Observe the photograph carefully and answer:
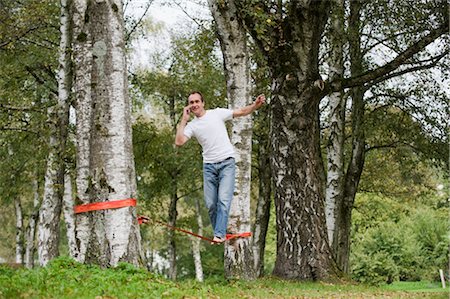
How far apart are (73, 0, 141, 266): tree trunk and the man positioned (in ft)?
5.03

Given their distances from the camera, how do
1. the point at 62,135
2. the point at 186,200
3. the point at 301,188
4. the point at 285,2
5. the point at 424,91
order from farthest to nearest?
the point at 186,200 → the point at 424,91 → the point at 62,135 → the point at 285,2 → the point at 301,188

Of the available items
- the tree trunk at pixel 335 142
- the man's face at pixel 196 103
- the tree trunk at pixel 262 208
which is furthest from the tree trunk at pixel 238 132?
the tree trunk at pixel 262 208

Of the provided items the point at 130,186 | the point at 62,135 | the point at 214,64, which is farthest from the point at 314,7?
the point at 214,64

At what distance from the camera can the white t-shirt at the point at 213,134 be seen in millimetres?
11102

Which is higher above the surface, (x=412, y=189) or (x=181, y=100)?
(x=181, y=100)

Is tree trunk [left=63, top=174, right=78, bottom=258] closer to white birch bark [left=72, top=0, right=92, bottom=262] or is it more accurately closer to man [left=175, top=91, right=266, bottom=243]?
man [left=175, top=91, right=266, bottom=243]

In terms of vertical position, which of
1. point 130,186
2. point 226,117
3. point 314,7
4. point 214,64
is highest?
point 214,64

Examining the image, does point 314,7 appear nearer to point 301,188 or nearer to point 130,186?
point 301,188

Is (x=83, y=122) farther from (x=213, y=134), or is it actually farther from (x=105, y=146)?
(x=213, y=134)

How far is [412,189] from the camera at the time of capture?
35625 millimetres

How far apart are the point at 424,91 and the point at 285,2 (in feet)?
28.7

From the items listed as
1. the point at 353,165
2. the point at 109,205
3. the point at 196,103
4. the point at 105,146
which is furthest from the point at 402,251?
the point at 105,146

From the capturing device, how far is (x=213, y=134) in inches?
437

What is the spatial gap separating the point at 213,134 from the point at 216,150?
0.92 ft
